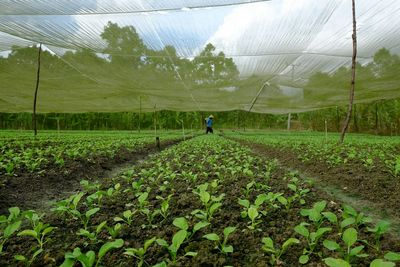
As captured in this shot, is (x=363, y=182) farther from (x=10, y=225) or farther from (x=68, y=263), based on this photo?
(x=10, y=225)

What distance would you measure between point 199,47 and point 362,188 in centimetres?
659

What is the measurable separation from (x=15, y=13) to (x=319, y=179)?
7.34 metres

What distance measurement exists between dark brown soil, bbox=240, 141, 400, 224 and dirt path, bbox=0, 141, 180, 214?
3609mm

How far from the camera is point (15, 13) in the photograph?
6887 millimetres

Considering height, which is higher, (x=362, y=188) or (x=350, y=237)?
(x=350, y=237)

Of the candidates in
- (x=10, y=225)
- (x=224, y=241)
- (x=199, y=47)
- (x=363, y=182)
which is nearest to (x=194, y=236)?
(x=224, y=241)

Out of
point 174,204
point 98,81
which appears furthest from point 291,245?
point 98,81

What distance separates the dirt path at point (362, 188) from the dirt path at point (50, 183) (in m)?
3.30

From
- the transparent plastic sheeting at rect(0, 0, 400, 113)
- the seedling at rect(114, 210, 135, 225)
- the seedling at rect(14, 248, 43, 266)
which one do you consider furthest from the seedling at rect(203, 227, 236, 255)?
the transparent plastic sheeting at rect(0, 0, 400, 113)

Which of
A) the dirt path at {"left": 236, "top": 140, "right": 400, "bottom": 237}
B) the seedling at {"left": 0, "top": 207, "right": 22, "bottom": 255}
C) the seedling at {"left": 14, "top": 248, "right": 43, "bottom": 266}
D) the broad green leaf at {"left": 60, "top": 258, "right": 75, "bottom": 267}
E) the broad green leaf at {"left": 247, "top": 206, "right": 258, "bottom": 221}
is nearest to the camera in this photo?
the broad green leaf at {"left": 60, "top": 258, "right": 75, "bottom": 267}

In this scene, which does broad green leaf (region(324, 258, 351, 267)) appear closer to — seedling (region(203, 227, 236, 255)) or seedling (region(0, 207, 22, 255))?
seedling (region(203, 227, 236, 255))

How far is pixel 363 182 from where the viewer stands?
383 cm

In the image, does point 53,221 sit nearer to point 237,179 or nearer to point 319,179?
point 237,179

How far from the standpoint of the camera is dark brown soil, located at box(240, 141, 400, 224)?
3104 millimetres
